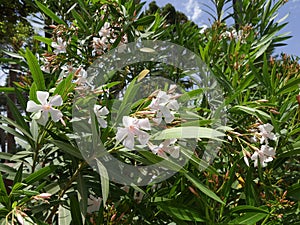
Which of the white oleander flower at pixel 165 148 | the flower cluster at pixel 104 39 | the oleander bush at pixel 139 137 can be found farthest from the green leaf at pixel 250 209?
the flower cluster at pixel 104 39

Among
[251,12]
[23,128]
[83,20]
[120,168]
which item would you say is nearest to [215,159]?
[120,168]

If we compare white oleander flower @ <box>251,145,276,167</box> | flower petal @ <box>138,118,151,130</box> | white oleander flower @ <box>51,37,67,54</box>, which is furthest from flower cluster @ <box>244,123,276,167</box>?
white oleander flower @ <box>51,37,67,54</box>

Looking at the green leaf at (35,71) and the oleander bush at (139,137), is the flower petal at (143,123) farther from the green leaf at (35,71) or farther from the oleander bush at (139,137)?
the green leaf at (35,71)

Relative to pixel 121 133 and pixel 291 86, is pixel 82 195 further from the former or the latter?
pixel 291 86

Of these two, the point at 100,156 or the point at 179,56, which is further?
the point at 179,56

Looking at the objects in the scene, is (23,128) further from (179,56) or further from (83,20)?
(179,56)
